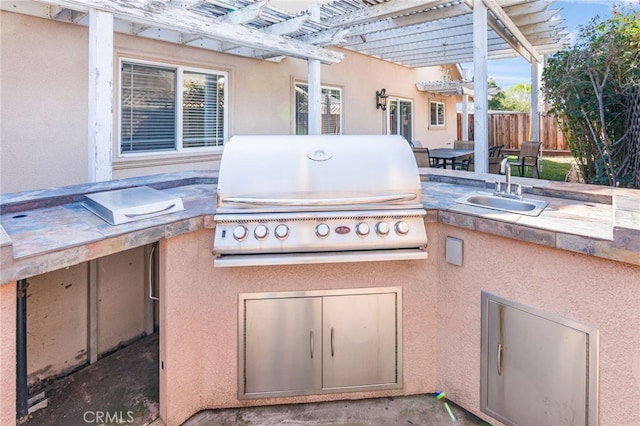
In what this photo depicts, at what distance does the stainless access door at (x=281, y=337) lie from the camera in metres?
2.46

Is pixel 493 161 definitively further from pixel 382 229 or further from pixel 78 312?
pixel 78 312

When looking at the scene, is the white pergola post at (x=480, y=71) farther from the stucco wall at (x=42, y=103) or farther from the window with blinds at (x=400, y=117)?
the stucco wall at (x=42, y=103)

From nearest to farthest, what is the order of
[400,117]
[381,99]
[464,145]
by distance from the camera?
1. [381,99]
2. [464,145]
3. [400,117]

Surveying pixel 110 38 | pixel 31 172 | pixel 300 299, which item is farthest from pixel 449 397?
pixel 31 172

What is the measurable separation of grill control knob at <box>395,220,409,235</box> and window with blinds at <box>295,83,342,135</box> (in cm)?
640

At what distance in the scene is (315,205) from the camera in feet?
7.71

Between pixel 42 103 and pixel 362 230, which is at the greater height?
pixel 42 103

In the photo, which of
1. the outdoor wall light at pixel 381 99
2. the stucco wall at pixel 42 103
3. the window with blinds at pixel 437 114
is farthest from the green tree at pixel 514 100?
the stucco wall at pixel 42 103

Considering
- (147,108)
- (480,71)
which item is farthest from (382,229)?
(147,108)

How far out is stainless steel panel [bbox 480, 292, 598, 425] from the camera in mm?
1889

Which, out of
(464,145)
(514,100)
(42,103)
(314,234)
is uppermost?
(514,100)

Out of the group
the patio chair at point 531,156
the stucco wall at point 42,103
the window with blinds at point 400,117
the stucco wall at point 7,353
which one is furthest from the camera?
the window with blinds at point 400,117

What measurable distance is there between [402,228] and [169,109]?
5108 millimetres

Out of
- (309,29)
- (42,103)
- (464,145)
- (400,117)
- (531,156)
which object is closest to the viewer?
(42,103)
